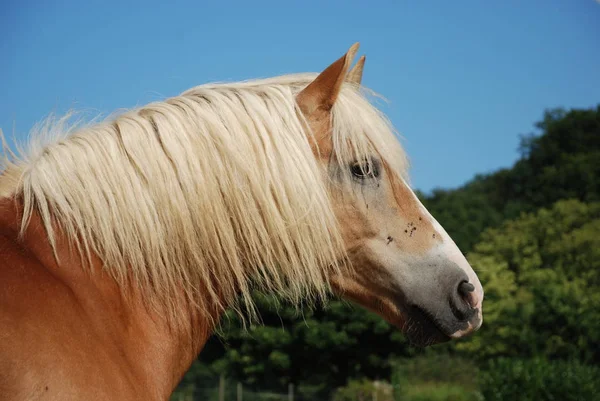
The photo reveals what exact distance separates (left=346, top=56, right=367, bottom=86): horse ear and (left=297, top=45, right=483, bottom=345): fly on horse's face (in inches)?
15.1

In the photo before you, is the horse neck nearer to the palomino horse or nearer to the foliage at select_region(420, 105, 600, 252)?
the palomino horse

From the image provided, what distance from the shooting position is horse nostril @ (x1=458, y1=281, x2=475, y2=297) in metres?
2.53

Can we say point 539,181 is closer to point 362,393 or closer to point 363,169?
point 362,393

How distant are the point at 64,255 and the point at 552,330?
101ft

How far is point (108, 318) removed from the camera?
204cm

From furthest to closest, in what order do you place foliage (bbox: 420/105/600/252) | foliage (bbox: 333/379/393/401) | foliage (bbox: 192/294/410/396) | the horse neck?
foliage (bbox: 420/105/600/252)
foliage (bbox: 192/294/410/396)
foliage (bbox: 333/379/393/401)
the horse neck

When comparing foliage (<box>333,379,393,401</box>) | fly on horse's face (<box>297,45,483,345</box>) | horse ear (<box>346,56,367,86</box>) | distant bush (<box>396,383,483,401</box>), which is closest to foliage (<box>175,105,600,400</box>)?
distant bush (<box>396,383,483,401</box>)

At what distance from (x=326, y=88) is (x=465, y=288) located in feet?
3.28

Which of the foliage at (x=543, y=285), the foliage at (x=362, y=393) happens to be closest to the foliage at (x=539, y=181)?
the foliage at (x=543, y=285)

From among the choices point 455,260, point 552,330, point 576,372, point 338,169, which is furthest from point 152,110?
point 552,330

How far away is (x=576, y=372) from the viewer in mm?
19094

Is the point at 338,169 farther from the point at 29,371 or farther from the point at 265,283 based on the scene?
the point at 29,371

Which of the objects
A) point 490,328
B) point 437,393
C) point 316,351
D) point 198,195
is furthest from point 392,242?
point 490,328

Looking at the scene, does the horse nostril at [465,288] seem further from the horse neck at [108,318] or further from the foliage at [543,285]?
the foliage at [543,285]
